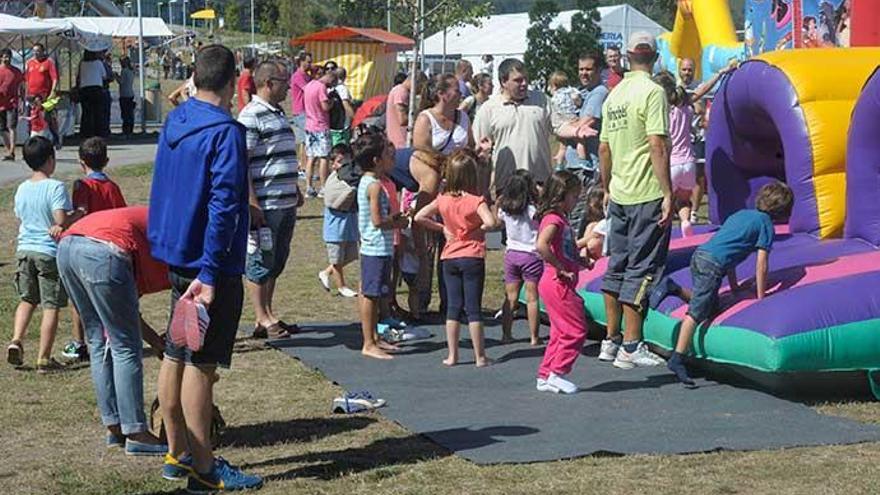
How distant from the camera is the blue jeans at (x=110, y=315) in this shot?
6.04 meters

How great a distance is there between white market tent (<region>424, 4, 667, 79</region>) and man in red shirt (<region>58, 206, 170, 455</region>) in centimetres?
3426

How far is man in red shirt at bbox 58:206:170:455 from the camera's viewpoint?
6.05 meters

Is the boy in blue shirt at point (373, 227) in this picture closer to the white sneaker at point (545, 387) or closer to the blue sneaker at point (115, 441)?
the white sneaker at point (545, 387)

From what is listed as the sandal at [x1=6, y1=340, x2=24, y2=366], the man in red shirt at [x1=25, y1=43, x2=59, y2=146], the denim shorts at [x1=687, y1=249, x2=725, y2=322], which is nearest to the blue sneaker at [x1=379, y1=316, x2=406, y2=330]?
the denim shorts at [x1=687, y1=249, x2=725, y2=322]

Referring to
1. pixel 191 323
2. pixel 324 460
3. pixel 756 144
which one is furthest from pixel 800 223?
pixel 191 323

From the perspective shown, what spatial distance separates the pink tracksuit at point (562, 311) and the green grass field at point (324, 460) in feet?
1.04

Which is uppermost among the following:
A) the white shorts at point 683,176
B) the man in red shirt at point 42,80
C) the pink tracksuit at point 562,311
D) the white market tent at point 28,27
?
the white market tent at point 28,27

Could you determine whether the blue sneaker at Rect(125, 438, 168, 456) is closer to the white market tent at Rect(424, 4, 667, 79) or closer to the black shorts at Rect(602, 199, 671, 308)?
the black shorts at Rect(602, 199, 671, 308)

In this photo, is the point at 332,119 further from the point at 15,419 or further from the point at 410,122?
the point at 15,419

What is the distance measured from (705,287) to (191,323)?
3.38 metres

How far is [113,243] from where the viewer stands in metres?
6.08

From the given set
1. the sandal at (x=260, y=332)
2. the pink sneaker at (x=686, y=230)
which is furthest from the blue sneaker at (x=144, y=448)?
the pink sneaker at (x=686, y=230)

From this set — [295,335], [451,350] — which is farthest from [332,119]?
[451,350]

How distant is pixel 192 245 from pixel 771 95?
497cm
